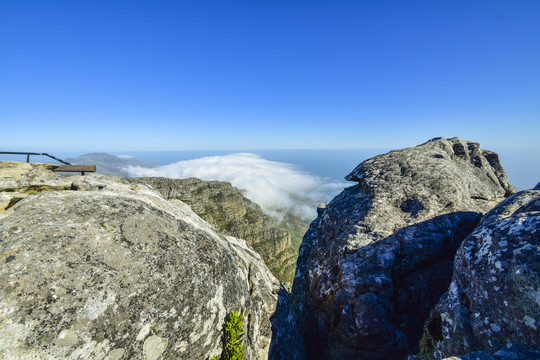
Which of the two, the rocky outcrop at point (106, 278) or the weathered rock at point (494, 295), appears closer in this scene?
the rocky outcrop at point (106, 278)

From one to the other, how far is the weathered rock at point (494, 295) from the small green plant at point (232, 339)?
19.3 feet

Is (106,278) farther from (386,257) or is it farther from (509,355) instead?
(386,257)

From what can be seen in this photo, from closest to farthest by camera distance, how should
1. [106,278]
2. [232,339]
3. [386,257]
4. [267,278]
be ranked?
[106,278] → [232,339] → [386,257] → [267,278]

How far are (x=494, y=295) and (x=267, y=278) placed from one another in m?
8.45

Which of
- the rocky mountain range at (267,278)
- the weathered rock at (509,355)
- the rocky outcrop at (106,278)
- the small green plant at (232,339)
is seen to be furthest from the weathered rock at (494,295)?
the rocky outcrop at (106,278)

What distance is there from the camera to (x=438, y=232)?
1035 centimetres

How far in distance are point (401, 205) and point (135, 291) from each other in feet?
36.8

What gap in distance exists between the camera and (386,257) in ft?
33.3

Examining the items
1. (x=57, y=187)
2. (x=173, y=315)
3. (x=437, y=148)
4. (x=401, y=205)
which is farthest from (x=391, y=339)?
(x=57, y=187)

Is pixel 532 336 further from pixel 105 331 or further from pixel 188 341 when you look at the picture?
pixel 105 331

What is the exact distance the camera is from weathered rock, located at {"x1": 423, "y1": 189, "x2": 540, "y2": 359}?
5.60 meters

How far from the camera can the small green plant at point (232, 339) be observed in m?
7.72

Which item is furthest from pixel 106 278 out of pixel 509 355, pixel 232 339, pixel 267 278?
pixel 509 355

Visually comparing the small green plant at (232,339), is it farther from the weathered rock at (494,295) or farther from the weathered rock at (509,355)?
the weathered rock at (494,295)
